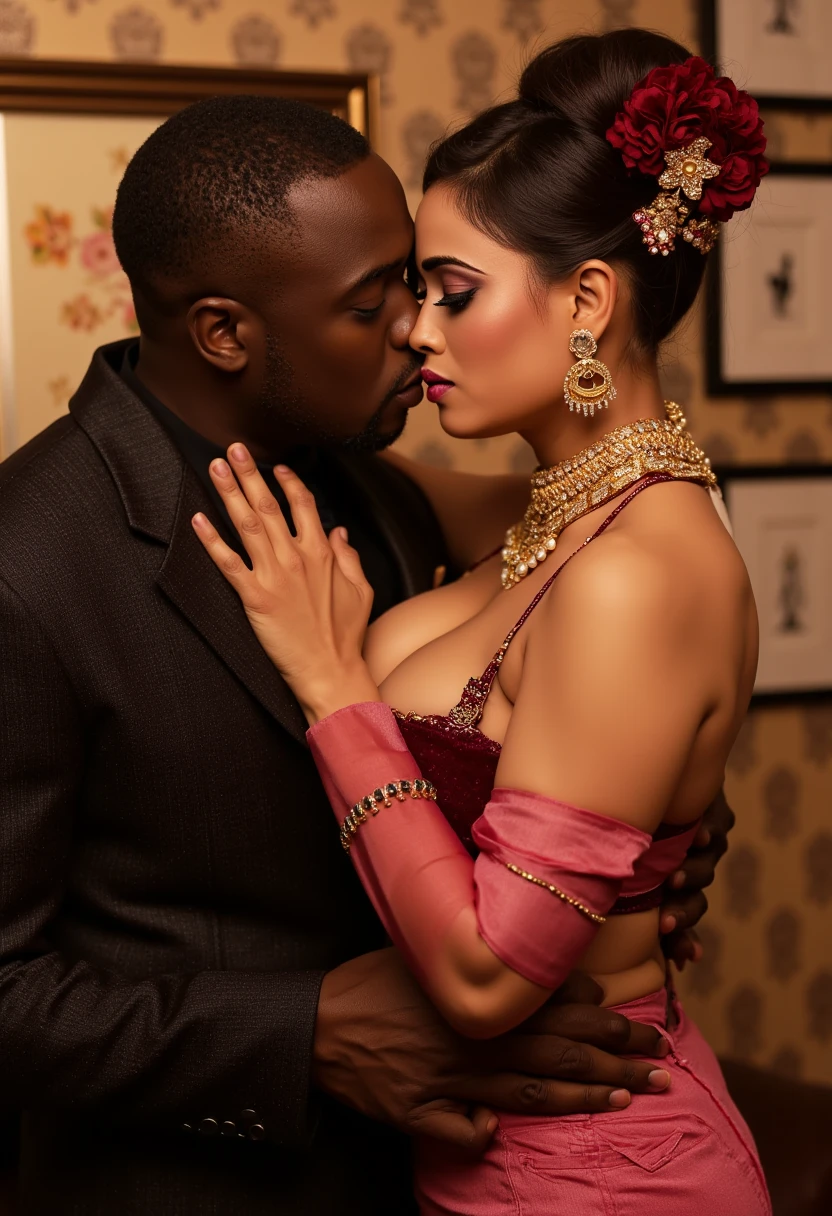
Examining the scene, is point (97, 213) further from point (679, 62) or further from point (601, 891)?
point (601, 891)

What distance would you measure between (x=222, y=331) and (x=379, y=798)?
67cm

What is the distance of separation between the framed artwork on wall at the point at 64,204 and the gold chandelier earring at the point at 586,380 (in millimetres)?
1600

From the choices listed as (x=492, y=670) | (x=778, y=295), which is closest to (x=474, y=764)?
(x=492, y=670)

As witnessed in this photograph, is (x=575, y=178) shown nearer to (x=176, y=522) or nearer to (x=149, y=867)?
(x=176, y=522)

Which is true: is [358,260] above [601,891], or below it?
above

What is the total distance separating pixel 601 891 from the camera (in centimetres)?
140

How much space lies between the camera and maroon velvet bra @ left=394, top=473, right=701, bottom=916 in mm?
1582

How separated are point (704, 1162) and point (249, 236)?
4.23 feet

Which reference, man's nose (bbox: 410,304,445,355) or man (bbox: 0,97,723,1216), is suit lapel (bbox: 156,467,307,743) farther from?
man's nose (bbox: 410,304,445,355)

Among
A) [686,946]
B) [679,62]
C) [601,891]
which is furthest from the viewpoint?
[686,946]

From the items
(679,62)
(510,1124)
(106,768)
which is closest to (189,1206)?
(510,1124)

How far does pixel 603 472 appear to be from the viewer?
163cm

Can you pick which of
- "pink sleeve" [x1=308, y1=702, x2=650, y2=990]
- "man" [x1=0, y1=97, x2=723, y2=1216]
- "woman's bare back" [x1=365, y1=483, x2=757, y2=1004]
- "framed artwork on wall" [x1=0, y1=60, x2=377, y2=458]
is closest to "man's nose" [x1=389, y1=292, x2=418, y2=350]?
"man" [x1=0, y1=97, x2=723, y2=1216]

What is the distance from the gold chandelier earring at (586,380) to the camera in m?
1.60
